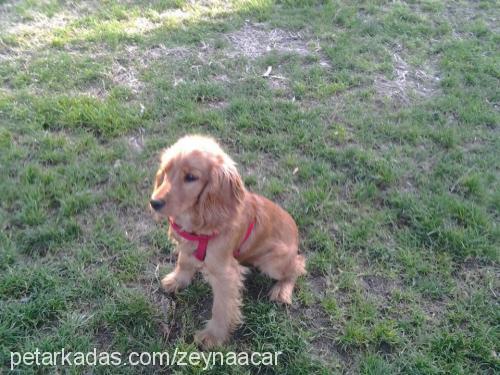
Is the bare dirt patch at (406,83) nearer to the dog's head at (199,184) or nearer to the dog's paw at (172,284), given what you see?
the dog's head at (199,184)

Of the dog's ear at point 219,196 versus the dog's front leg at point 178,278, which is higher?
the dog's ear at point 219,196

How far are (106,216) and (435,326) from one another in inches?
124

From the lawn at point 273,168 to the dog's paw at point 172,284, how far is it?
7 centimetres

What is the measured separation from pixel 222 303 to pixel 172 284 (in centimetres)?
59

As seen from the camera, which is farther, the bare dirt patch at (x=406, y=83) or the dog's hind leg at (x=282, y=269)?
the bare dirt patch at (x=406, y=83)

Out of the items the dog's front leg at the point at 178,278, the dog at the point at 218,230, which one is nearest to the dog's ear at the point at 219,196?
the dog at the point at 218,230

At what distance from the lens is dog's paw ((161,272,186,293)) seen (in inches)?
149

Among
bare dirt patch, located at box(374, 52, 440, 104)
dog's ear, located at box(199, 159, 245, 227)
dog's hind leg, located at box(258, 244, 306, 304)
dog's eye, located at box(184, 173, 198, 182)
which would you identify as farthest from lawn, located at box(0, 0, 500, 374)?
dog's eye, located at box(184, 173, 198, 182)

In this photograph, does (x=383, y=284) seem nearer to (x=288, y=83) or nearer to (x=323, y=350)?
(x=323, y=350)

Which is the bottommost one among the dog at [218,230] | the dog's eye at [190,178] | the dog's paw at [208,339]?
the dog's paw at [208,339]

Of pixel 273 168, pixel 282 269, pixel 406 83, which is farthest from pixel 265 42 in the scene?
pixel 282 269

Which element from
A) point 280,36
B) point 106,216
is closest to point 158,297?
point 106,216

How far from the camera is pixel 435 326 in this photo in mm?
3688

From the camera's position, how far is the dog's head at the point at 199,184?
3.04m
